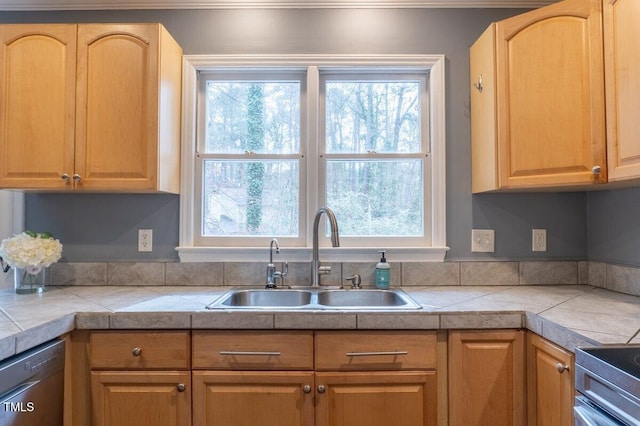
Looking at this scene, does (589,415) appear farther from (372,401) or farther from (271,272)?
(271,272)

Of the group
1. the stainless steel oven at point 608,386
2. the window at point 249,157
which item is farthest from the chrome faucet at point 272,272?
the stainless steel oven at point 608,386

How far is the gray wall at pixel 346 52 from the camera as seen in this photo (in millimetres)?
1900

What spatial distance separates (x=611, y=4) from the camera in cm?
139

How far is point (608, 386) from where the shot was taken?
0.90 meters

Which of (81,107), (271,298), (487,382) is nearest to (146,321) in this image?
(271,298)

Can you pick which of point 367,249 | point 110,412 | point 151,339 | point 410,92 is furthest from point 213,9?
point 110,412

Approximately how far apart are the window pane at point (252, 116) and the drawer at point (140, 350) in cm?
107

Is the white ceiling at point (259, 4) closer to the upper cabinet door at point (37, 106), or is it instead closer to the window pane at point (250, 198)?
the upper cabinet door at point (37, 106)

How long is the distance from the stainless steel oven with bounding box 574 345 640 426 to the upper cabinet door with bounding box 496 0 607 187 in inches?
31.1

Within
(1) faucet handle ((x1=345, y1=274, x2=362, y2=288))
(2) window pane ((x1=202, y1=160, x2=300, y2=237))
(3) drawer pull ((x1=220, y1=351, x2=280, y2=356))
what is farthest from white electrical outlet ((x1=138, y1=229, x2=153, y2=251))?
(1) faucet handle ((x1=345, y1=274, x2=362, y2=288))

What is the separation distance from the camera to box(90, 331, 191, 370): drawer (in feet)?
4.33

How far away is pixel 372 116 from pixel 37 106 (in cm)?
169

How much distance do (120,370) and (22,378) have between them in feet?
1.00

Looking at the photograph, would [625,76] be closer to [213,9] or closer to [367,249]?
[367,249]
